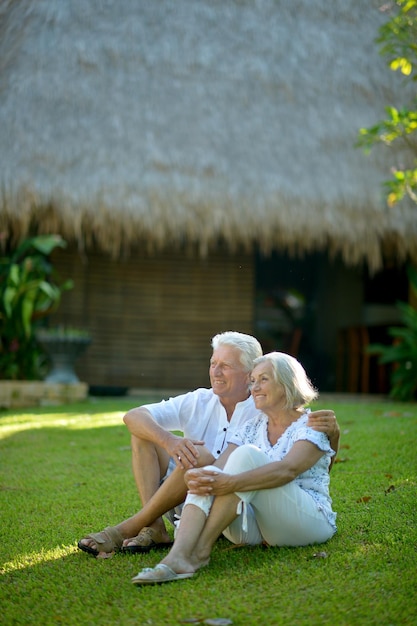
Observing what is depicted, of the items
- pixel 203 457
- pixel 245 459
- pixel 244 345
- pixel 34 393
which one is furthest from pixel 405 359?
pixel 245 459

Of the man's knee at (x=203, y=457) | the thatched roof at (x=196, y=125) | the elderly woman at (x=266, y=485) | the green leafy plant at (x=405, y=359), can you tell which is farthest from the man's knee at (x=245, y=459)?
the thatched roof at (x=196, y=125)

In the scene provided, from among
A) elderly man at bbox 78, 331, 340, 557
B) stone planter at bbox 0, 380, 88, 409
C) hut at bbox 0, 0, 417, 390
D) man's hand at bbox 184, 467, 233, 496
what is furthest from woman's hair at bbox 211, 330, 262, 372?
hut at bbox 0, 0, 417, 390

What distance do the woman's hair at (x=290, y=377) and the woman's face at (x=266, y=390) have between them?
0.02 meters

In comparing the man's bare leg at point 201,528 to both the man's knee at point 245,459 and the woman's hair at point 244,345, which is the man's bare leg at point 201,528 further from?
the woman's hair at point 244,345

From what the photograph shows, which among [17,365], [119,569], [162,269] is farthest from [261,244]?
[119,569]

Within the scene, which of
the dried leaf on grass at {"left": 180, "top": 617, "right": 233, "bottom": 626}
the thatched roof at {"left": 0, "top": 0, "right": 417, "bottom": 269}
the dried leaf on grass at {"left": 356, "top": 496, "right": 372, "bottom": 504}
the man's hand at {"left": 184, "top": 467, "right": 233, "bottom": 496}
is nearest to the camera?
the dried leaf on grass at {"left": 180, "top": 617, "right": 233, "bottom": 626}

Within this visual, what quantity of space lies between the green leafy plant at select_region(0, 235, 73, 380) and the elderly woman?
481 cm

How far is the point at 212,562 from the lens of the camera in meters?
2.81

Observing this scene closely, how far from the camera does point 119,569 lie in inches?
108

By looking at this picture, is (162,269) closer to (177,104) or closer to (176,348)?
(176,348)

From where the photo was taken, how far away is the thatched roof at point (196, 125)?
8156mm

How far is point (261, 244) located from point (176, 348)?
183 cm

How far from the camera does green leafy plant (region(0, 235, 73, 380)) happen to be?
7.48 m

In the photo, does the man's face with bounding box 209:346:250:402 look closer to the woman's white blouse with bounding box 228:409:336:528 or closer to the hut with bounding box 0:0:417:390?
the woman's white blouse with bounding box 228:409:336:528
